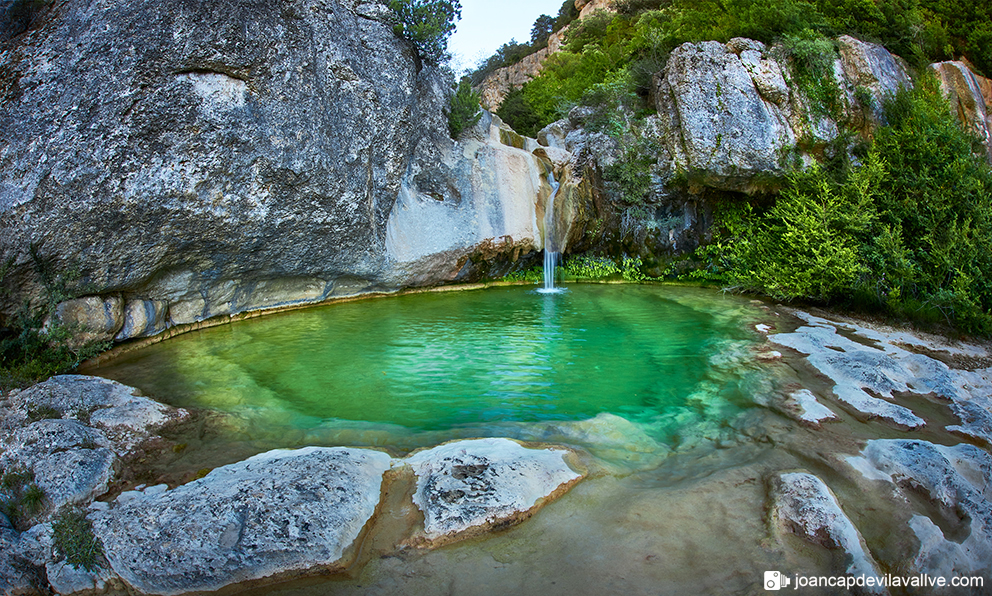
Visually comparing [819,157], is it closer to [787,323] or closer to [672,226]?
[672,226]

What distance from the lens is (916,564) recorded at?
303 centimetres

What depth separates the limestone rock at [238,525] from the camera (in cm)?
303

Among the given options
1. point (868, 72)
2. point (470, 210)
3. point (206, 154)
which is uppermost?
point (868, 72)

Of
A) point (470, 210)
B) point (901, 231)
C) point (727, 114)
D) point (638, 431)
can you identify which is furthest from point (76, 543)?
point (727, 114)

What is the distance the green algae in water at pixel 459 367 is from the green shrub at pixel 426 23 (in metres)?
6.22

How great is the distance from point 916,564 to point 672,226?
1274 centimetres

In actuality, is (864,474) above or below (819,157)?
below

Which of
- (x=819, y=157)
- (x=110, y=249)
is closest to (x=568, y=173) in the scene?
(x=819, y=157)

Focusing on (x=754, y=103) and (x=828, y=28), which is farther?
(x=828, y=28)

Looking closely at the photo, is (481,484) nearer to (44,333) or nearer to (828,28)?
(44,333)

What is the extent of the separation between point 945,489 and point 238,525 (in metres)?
4.92

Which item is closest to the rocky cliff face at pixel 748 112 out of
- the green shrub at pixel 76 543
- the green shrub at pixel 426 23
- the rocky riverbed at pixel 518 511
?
the green shrub at pixel 426 23

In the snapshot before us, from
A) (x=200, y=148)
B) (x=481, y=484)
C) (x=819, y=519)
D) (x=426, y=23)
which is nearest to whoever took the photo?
(x=819, y=519)

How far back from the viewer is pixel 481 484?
3.67 m
